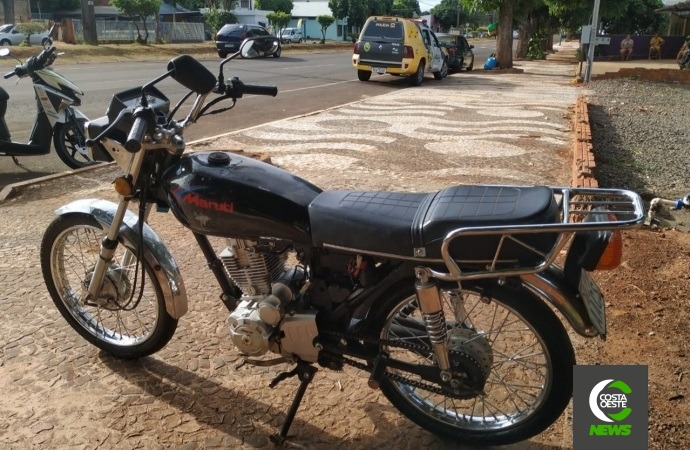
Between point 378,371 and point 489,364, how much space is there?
1.47 feet

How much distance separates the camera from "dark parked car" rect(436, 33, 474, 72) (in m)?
22.7

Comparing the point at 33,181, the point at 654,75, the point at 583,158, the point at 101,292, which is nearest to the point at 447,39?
the point at 654,75

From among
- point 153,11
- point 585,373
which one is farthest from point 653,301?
point 153,11

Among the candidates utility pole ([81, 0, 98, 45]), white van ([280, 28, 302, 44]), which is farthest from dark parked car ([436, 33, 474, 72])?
white van ([280, 28, 302, 44])

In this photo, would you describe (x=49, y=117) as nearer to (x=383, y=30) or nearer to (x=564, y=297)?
(x=564, y=297)

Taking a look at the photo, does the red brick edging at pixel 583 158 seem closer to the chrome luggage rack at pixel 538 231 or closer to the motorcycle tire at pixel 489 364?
the motorcycle tire at pixel 489 364

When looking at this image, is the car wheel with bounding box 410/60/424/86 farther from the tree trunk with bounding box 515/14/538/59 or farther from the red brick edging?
the tree trunk with bounding box 515/14/538/59

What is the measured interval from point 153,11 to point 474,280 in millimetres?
34125

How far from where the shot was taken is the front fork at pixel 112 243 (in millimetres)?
2783

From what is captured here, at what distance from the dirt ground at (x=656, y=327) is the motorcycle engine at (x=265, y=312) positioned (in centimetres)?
153

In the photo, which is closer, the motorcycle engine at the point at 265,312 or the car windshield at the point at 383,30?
the motorcycle engine at the point at 265,312

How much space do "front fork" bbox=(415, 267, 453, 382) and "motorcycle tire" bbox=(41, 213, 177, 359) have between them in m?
1.35

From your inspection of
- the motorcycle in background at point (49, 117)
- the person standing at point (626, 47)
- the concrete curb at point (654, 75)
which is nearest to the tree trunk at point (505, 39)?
the concrete curb at point (654, 75)

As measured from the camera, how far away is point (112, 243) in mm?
2982
